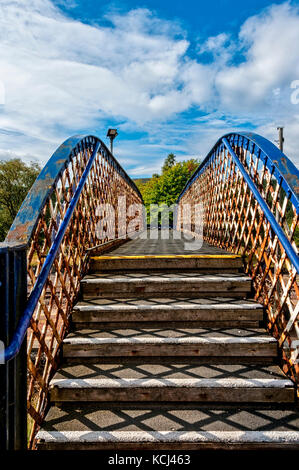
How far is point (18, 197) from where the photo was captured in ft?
64.0

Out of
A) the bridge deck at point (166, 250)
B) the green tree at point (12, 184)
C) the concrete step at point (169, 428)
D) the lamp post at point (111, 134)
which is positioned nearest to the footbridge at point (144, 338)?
the concrete step at point (169, 428)

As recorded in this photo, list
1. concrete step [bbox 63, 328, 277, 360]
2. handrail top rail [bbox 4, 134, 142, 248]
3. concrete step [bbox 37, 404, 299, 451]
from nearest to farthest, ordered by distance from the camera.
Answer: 1. concrete step [bbox 37, 404, 299, 451]
2. handrail top rail [bbox 4, 134, 142, 248]
3. concrete step [bbox 63, 328, 277, 360]

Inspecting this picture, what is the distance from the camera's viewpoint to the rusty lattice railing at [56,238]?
1.50 m

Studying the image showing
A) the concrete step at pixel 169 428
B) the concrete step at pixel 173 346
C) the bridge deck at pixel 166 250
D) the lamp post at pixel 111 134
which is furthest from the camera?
the lamp post at pixel 111 134

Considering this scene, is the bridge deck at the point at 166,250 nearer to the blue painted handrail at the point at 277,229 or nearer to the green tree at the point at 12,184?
the blue painted handrail at the point at 277,229

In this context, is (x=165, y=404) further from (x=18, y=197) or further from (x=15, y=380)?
(x=18, y=197)

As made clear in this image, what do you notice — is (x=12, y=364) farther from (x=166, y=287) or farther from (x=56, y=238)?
(x=166, y=287)

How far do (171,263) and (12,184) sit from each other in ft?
65.7

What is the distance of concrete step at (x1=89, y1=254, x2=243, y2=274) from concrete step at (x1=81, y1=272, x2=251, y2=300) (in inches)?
8.4

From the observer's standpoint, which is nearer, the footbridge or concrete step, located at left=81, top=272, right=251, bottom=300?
the footbridge

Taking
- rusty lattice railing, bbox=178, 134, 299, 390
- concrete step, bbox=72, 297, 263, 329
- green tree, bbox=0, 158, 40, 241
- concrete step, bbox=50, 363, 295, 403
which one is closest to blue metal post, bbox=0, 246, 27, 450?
concrete step, bbox=50, 363, 295, 403

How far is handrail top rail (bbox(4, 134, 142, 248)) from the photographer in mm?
1439

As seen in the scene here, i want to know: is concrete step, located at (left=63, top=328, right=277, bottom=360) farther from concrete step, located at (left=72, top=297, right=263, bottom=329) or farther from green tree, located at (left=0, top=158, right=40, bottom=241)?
green tree, located at (left=0, top=158, right=40, bottom=241)

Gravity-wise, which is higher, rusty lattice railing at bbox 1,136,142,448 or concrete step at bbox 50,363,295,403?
rusty lattice railing at bbox 1,136,142,448
